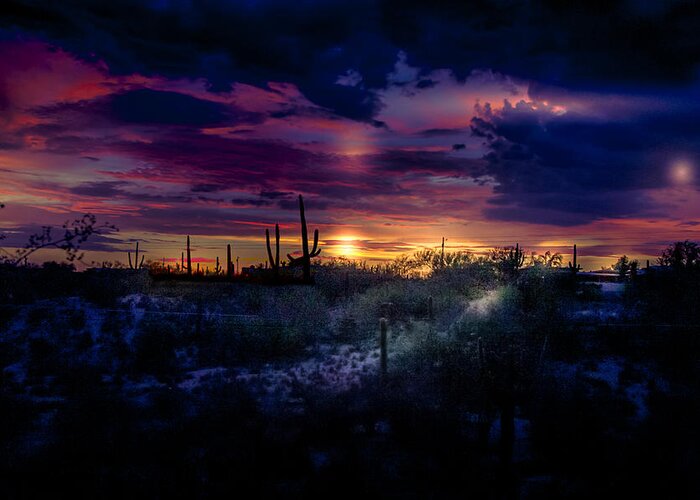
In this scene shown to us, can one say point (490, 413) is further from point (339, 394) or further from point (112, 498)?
point (112, 498)

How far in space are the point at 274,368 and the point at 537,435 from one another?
8.24 m

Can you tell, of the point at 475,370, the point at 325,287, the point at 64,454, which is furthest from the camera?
the point at 325,287

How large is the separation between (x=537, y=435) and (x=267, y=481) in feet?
16.8

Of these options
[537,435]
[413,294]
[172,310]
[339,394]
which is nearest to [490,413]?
[537,435]

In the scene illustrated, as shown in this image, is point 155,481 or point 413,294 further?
point 413,294

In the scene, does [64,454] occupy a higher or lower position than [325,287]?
lower

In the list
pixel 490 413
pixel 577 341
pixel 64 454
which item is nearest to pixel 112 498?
pixel 64 454

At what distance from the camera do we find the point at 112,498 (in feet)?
23.0

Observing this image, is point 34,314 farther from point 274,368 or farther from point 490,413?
point 490,413

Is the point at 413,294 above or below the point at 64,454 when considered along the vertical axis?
above

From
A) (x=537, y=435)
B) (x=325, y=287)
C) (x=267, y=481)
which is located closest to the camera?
(x=267, y=481)

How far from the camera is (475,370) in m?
12.7

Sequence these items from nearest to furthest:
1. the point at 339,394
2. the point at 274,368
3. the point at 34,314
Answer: the point at 339,394
the point at 274,368
the point at 34,314

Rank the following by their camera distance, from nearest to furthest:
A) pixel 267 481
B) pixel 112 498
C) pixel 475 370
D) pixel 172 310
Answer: pixel 112 498 → pixel 267 481 → pixel 475 370 → pixel 172 310
